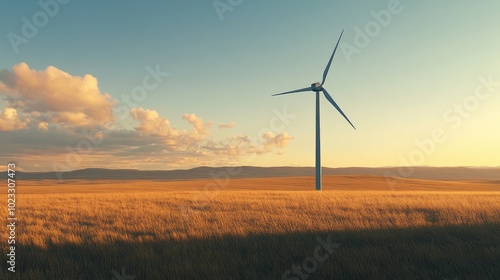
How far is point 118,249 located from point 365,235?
607 centimetres

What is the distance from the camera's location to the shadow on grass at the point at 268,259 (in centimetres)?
646

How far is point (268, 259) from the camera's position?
7402mm

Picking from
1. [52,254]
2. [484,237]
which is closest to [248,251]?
[52,254]

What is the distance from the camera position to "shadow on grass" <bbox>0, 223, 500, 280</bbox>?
6457mm

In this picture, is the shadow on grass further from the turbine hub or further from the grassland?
the turbine hub

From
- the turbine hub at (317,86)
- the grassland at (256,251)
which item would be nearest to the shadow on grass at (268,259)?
the grassland at (256,251)

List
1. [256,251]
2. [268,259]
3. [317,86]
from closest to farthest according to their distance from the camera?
[268,259], [256,251], [317,86]

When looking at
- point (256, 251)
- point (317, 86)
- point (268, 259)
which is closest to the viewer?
point (268, 259)

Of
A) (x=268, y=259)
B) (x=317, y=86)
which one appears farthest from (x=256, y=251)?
(x=317, y=86)

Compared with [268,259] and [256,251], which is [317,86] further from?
[268,259]

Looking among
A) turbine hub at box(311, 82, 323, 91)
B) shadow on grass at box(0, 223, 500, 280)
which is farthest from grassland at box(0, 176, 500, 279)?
turbine hub at box(311, 82, 323, 91)

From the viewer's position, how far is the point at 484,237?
959 centimetres

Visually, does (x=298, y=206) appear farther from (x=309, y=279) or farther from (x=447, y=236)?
(x=309, y=279)

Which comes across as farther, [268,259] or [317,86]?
[317,86]
